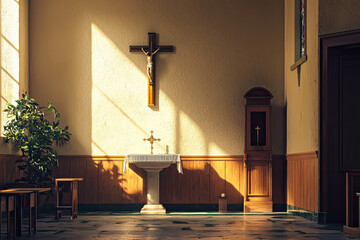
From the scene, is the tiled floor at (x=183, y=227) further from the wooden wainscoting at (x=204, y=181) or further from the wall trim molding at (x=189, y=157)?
the wall trim molding at (x=189, y=157)

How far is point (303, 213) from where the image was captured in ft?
27.5

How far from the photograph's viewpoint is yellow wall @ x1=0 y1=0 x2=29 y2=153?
29.0ft

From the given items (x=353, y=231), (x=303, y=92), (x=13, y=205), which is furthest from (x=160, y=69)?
(x=353, y=231)

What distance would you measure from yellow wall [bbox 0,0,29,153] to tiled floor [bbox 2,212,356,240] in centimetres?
191

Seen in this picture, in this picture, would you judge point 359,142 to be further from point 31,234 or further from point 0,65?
point 0,65

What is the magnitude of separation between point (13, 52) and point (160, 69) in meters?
2.43

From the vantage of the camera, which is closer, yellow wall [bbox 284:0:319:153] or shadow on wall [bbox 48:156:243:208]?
yellow wall [bbox 284:0:319:153]

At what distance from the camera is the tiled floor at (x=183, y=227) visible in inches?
251

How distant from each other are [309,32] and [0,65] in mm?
4666

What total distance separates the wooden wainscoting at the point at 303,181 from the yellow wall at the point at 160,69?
746mm

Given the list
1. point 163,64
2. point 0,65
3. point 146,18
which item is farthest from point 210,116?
point 0,65

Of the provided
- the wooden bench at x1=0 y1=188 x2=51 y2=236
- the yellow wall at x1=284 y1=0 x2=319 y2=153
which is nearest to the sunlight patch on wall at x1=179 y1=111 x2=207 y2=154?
the yellow wall at x1=284 y1=0 x2=319 y2=153

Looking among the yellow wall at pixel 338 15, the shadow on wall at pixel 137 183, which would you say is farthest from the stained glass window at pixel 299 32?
the shadow on wall at pixel 137 183

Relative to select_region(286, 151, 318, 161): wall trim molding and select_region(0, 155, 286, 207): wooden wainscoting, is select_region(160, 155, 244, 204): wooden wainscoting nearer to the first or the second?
select_region(0, 155, 286, 207): wooden wainscoting
